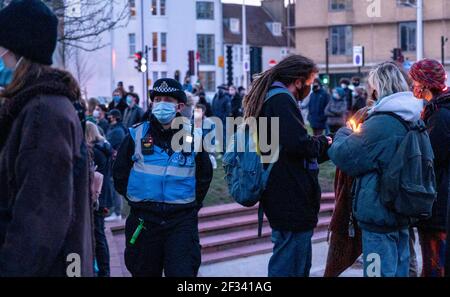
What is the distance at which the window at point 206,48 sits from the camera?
212 ft

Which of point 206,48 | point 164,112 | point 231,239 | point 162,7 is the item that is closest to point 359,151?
point 164,112

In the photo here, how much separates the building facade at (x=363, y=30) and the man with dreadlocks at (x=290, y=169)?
148 feet

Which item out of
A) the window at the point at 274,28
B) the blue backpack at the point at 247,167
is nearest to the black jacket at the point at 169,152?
the blue backpack at the point at 247,167

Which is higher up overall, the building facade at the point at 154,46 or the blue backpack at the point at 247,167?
the building facade at the point at 154,46

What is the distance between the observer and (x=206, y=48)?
66062 millimetres

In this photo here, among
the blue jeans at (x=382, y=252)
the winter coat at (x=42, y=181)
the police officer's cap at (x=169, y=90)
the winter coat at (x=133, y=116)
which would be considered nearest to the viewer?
the winter coat at (x=42, y=181)

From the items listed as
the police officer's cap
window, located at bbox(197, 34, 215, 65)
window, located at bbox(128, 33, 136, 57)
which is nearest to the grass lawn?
the police officer's cap

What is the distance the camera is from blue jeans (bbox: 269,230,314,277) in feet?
17.3

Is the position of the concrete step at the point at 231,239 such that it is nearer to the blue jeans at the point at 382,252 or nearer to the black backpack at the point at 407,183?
the blue jeans at the point at 382,252

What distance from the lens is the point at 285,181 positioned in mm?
5195

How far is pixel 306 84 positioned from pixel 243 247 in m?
5.14

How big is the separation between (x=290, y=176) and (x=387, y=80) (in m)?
1.01

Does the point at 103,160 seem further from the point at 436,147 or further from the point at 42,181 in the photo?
the point at 42,181
